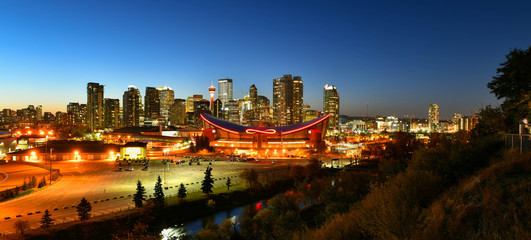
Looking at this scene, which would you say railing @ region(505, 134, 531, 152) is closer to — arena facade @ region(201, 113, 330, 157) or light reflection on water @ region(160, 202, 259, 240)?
light reflection on water @ region(160, 202, 259, 240)

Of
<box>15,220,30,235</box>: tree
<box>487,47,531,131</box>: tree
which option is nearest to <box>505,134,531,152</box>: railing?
<box>487,47,531,131</box>: tree

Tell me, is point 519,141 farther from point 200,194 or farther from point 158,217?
point 200,194

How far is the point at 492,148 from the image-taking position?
13.1 meters

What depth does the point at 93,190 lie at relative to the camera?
920 inches

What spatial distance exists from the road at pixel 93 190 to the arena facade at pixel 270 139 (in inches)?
767

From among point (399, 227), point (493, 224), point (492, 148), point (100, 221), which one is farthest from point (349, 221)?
point (100, 221)

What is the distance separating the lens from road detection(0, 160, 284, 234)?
57.0ft

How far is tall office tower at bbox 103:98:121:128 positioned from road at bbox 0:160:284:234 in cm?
14669

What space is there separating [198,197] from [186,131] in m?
75.1

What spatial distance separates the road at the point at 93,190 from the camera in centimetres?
1738

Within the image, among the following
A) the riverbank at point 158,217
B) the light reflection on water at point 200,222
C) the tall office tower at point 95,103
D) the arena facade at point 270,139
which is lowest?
the light reflection on water at point 200,222

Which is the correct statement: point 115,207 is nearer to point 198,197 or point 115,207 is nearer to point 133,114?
point 198,197

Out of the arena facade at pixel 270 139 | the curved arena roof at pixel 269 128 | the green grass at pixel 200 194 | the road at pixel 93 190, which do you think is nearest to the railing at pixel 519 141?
the green grass at pixel 200 194

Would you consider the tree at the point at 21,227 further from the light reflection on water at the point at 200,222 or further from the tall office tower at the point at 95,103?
the tall office tower at the point at 95,103
